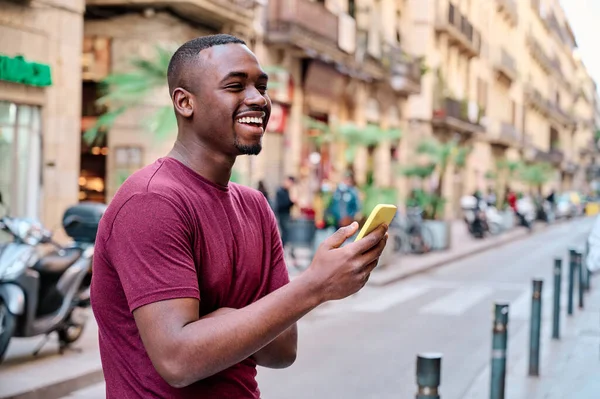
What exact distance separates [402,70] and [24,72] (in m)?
18.7

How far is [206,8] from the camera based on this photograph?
17.7 meters

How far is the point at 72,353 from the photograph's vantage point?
795 cm

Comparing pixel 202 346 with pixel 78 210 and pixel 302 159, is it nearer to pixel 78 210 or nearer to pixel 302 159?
pixel 78 210

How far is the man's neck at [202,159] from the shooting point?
2016 mm

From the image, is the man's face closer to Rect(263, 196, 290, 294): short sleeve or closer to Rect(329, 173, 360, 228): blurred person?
Rect(263, 196, 290, 294): short sleeve

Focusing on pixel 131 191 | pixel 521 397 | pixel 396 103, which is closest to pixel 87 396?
pixel 521 397

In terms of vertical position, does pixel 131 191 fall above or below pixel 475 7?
below

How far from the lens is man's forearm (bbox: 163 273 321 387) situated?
1.69 metres

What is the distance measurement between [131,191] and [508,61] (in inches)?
2053

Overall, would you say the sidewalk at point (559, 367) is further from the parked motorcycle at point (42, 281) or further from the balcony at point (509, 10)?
the balcony at point (509, 10)

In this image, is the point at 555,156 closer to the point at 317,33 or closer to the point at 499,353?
the point at 317,33

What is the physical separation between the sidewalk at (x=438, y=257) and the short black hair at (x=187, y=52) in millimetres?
12766

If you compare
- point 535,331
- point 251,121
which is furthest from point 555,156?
point 251,121

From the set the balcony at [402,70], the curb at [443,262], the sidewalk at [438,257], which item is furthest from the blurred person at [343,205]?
the balcony at [402,70]
